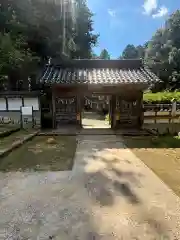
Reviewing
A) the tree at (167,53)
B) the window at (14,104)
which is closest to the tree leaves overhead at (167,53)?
the tree at (167,53)

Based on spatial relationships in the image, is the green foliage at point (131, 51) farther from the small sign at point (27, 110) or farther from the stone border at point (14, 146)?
the stone border at point (14, 146)

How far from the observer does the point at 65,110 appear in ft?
41.8

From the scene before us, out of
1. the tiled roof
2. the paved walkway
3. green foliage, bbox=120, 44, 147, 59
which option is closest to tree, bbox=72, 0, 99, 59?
the tiled roof

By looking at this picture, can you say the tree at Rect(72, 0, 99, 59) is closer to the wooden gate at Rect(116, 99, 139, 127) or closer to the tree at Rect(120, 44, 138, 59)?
the wooden gate at Rect(116, 99, 139, 127)

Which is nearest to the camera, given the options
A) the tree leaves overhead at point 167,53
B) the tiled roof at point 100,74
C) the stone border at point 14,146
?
the stone border at point 14,146

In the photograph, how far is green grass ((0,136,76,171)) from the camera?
18.9 ft

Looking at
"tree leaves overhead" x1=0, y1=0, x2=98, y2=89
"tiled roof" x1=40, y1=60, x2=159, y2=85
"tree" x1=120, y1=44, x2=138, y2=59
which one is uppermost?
"tree" x1=120, y1=44, x2=138, y2=59

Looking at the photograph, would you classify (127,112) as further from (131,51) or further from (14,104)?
(131,51)

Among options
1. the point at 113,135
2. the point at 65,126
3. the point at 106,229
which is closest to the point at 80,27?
the point at 65,126

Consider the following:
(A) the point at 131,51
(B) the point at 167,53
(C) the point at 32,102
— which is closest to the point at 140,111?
(C) the point at 32,102

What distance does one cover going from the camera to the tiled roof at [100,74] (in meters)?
11.8

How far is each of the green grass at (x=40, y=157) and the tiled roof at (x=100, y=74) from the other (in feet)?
14.0

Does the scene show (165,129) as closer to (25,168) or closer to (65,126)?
(65,126)

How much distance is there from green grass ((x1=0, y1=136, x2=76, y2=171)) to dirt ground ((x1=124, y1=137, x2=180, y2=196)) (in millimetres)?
2122
